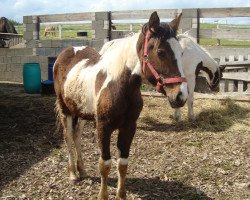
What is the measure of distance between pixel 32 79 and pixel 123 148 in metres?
7.05

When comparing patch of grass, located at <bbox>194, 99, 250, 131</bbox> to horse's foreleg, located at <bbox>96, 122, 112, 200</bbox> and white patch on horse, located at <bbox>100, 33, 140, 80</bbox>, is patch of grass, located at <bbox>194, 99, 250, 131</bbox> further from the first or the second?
white patch on horse, located at <bbox>100, 33, 140, 80</bbox>

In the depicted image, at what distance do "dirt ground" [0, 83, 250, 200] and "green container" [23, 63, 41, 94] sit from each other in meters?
2.17

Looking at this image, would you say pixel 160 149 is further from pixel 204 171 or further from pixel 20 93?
pixel 20 93

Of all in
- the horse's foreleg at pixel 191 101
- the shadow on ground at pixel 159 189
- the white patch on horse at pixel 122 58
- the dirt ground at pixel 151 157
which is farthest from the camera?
the horse's foreleg at pixel 191 101

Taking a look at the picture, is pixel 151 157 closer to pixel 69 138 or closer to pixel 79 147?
pixel 79 147

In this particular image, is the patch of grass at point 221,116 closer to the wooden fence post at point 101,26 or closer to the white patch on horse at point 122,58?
the white patch on horse at point 122,58

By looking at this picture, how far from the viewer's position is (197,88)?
10398 mm

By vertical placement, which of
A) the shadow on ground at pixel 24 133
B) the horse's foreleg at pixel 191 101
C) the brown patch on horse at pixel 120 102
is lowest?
the shadow on ground at pixel 24 133

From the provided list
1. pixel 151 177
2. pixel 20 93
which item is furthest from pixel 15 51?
pixel 151 177

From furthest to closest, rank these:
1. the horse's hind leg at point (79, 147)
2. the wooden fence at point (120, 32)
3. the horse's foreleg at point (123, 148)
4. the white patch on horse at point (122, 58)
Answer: the wooden fence at point (120, 32), the horse's hind leg at point (79, 147), the horse's foreleg at point (123, 148), the white patch on horse at point (122, 58)

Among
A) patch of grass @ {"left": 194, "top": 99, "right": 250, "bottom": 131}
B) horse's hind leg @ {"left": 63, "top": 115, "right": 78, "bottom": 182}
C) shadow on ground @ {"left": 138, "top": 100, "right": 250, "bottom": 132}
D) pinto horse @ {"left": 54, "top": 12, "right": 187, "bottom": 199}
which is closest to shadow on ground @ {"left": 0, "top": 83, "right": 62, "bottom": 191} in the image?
horse's hind leg @ {"left": 63, "top": 115, "right": 78, "bottom": 182}

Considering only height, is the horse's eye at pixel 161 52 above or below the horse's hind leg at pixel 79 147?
above

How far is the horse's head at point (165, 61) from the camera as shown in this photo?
3176 mm

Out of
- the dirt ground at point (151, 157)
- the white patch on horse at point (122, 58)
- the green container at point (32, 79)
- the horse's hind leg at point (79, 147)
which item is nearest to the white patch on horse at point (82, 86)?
the white patch on horse at point (122, 58)
